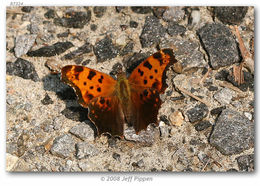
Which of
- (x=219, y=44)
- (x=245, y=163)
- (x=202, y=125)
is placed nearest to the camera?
(x=245, y=163)

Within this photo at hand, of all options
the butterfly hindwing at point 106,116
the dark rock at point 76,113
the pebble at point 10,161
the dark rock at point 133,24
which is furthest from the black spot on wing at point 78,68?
the pebble at point 10,161

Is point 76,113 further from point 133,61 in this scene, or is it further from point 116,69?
point 133,61

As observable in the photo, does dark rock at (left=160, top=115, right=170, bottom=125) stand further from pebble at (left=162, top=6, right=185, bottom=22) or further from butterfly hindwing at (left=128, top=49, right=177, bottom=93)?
pebble at (left=162, top=6, right=185, bottom=22)

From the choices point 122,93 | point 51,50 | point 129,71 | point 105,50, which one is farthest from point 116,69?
point 51,50

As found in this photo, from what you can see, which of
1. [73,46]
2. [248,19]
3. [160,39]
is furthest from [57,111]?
Result: [248,19]

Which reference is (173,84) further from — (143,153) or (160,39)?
(143,153)

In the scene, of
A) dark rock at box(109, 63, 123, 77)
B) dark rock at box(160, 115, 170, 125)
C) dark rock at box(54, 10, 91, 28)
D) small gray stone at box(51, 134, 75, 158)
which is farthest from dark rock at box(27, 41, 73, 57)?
dark rock at box(160, 115, 170, 125)

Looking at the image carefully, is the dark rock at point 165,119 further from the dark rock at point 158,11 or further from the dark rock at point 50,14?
the dark rock at point 50,14
